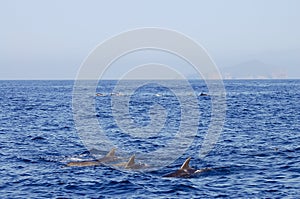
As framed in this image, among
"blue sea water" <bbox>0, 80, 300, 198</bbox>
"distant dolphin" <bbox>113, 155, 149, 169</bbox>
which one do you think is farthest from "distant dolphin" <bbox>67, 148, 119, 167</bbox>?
"distant dolphin" <bbox>113, 155, 149, 169</bbox>

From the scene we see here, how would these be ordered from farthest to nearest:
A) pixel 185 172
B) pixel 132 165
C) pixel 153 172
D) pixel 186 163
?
pixel 132 165
pixel 153 172
pixel 186 163
pixel 185 172

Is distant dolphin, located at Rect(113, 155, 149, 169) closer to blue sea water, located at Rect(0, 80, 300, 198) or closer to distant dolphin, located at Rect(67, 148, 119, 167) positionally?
blue sea water, located at Rect(0, 80, 300, 198)

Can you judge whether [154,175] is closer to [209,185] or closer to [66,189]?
[209,185]

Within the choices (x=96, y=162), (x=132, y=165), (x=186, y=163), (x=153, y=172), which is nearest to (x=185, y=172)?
(x=186, y=163)

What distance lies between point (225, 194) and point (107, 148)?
14.8 m

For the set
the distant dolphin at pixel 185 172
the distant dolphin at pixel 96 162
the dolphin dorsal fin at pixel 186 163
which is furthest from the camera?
the distant dolphin at pixel 96 162

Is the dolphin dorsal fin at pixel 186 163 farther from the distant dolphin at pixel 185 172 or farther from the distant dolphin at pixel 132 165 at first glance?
the distant dolphin at pixel 132 165

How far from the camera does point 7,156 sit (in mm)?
29031

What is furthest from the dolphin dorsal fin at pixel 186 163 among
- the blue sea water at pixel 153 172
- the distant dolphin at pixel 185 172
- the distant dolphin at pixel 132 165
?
the distant dolphin at pixel 132 165

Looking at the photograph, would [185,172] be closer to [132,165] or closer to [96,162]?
[132,165]

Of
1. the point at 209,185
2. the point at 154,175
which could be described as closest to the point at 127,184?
the point at 154,175

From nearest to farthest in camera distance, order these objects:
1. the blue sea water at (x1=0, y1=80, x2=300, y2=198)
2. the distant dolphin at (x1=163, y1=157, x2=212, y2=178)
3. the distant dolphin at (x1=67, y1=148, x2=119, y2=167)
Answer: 1. the blue sea water at (x1=0, y1=80, x2=300, y2=198)
2. the distant dolphin at (x1=163, y1=157, x2=212, y2=178)
3. the distant dolphin at (x1=67, y1=148, x2=119, y2=167)

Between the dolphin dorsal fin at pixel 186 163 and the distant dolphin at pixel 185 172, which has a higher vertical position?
the dolphin dorsal fin at pixel 186 163

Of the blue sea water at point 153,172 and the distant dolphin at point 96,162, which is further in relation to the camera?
the distant dolphin at point 96,162
